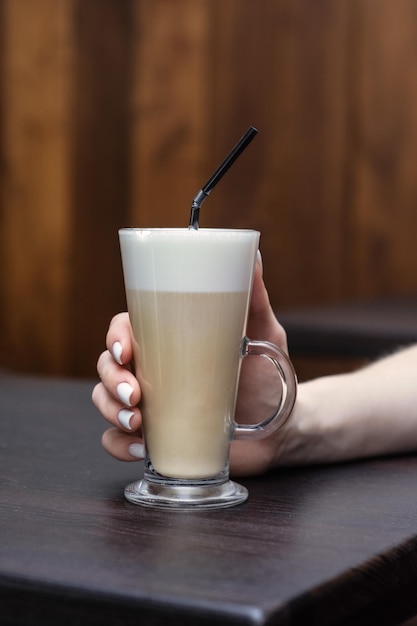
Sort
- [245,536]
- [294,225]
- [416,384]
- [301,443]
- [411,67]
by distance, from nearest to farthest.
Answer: [245,536]
[301,443]
[416,384]
[411,67]
[294,225]

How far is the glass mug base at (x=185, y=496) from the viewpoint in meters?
0.73

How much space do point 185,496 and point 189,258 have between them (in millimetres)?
164

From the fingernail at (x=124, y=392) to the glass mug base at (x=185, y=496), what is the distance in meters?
0.06

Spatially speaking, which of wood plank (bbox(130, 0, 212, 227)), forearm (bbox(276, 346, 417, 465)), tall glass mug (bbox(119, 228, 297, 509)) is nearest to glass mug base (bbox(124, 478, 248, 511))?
tall glass mug (bbox(119, 228, 297, 509))

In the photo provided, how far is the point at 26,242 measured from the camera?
3012 millimetres

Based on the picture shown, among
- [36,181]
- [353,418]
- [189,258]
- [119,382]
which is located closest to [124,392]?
[119,382]

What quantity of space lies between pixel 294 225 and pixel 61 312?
2.35 feet

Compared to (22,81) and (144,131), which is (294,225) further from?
(22,81)

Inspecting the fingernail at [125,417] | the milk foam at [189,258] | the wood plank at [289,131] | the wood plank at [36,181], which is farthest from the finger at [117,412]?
the wood plank at [289,131]

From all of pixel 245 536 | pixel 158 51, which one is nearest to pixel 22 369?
pixel 158 51

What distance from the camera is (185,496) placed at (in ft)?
2.42

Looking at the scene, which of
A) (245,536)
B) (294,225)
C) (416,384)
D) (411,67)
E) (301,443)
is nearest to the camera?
(245,536)

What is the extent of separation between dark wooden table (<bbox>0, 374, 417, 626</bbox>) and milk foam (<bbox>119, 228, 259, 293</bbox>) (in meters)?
0.15

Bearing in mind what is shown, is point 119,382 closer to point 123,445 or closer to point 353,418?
point 123,445
